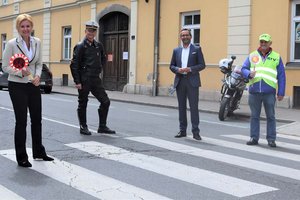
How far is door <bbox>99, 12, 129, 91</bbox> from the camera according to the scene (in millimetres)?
22984

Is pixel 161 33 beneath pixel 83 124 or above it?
above

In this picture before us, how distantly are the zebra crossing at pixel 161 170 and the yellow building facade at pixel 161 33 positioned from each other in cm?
802

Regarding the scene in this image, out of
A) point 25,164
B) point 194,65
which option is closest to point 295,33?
point 194,65

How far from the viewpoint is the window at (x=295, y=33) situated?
1529 cm

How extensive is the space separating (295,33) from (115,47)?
1047 centimetres

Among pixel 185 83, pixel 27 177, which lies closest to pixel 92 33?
pixel 185 83

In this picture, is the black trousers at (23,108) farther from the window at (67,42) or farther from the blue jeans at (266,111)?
the window at (67,42)

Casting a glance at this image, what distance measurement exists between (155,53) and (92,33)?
11.9 m

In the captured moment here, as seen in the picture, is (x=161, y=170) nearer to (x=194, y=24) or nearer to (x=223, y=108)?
(x=223, y=108)

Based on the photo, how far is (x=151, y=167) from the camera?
20.3ft

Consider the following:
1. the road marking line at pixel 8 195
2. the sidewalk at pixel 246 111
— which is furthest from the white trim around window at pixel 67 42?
the road marking line at pixel 8 195

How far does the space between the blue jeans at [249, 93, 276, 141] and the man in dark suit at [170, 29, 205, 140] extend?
3.28 ft

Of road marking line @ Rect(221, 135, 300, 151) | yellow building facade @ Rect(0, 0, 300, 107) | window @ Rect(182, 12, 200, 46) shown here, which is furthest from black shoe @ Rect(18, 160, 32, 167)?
window @ Rect(182, 12, 200, 46)

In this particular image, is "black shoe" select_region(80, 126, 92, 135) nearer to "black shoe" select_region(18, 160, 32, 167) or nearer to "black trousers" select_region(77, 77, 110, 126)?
"black trousers" select_region(77, 77, 110, 126)
